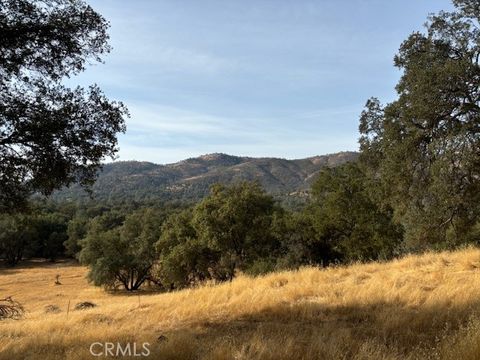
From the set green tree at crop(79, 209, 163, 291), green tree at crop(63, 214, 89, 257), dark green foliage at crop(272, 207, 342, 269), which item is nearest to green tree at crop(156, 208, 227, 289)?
dark green foliage at crop(272, 207, 342, 269)

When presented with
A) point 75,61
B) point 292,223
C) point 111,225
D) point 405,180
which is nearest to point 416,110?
point 405,180

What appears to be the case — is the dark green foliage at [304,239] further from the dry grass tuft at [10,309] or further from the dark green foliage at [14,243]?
the dark green foliage at [14,243]

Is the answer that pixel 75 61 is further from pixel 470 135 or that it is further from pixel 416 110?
pixel 470 135

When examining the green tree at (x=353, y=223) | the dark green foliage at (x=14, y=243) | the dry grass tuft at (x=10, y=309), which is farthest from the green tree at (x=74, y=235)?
the dry grass tuft at (x=10, y=309)

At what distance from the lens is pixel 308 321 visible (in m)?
9.31

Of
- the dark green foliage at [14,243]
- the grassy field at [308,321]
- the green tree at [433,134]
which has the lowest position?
the dark green foliage at [14,243]

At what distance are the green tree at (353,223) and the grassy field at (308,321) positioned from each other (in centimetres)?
1461

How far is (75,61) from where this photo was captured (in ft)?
28.8

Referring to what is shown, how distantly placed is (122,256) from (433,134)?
46413mm

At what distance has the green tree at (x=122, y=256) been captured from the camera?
5206 cm

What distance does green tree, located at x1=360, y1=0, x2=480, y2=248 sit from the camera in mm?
13430

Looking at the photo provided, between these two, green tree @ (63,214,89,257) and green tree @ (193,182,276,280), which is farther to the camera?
green tree @ (63,214,89,257)

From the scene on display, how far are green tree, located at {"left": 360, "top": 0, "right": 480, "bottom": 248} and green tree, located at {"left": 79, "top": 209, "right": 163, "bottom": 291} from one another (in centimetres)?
4007

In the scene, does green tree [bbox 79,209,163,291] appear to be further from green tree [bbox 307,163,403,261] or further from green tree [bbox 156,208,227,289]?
green tree [bbox 307,163,403,261]
